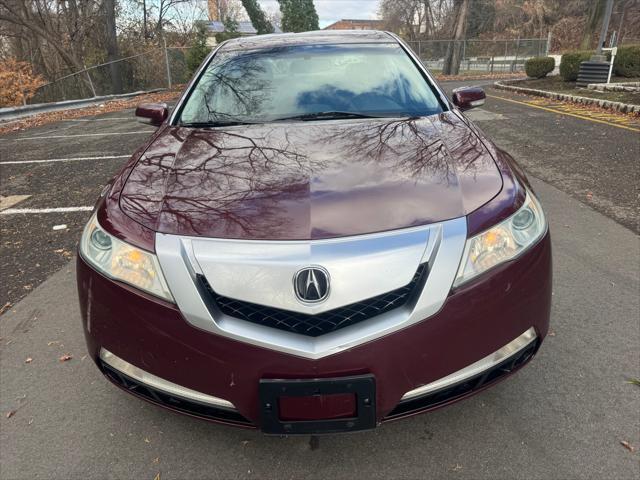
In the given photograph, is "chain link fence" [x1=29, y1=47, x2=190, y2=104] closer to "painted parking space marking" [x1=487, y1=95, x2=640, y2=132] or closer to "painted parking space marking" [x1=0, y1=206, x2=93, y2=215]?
"painted parking space marking" [x1=487, y1=95, x2=640, y2=132]

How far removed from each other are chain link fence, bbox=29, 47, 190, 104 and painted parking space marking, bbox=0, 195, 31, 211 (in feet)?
50.1

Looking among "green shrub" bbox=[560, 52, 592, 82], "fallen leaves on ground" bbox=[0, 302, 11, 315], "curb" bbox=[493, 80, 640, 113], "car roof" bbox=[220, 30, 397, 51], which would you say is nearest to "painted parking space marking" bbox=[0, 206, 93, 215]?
"fallen leaves on ground" bbox=[0, 302, 11, 315]

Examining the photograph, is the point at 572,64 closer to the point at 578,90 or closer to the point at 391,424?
the point at 578,90

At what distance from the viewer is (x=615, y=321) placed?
2592 millimetres

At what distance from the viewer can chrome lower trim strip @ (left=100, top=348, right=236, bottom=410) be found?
1.58 metres

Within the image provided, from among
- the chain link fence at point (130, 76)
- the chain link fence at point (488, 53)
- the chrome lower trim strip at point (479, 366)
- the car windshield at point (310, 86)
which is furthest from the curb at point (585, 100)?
the chain link fence at point (488, 53)

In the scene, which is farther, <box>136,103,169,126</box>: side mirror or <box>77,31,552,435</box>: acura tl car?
<box>136,103,169,126</box>: side mirror

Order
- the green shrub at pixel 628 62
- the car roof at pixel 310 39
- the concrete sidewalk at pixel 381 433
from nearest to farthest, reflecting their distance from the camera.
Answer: the concrete sidewalk at pixel 381 433 < the car roof at pixel 310 39 < the green shrub at pixel 628 62

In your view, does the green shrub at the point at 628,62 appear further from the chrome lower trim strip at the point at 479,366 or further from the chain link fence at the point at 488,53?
the chrome lower trim strip at the point at 479,366

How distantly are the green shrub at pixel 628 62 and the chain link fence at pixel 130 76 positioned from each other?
17.3 metres

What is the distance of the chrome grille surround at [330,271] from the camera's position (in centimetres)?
144

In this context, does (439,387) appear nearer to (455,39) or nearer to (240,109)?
(240,109)

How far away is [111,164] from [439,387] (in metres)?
6.38

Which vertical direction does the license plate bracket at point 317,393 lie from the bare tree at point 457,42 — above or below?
below
